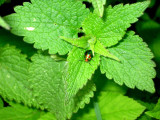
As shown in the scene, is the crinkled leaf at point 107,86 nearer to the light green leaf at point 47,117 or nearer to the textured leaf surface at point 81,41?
the light green leaf at point 47,117

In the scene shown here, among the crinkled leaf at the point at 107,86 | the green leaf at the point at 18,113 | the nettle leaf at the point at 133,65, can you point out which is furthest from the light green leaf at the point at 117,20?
the green leaf at the point at 18,113

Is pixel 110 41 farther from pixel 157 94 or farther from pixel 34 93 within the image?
pixel 157 94

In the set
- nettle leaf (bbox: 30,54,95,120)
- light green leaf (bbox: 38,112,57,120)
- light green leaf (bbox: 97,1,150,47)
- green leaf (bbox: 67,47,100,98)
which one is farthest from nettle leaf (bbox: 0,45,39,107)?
light green leaf (bbox: 97,1,150,47)

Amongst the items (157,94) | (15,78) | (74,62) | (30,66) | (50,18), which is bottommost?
(157,94)

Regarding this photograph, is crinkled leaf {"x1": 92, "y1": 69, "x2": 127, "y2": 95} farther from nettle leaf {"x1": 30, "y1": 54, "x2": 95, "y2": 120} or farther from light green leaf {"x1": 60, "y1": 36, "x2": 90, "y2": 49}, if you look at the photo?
light green leaf {"x1": 60, "y1": 36, "x2": 90, "y2": 49}

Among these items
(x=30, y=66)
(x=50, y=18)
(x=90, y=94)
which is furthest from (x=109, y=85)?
(x=50, y=18)
